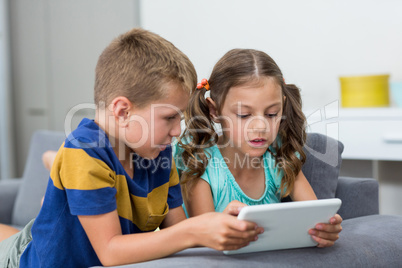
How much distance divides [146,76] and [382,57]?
2.03 metres

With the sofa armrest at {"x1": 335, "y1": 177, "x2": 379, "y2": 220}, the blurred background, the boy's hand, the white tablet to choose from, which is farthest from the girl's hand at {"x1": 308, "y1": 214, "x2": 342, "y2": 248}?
the blurred background

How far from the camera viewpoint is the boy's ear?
1.21 meters

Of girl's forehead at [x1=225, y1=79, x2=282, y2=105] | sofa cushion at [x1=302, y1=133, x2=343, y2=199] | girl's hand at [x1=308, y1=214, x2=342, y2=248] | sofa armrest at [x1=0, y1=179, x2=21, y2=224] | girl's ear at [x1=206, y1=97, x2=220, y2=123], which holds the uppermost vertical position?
girl's forehead at [x1=225, y1=79, x2=282, y2=105]

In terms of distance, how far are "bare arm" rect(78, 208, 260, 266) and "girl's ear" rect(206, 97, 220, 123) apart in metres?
0.57

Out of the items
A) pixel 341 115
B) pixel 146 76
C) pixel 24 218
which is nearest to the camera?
pixel 146 76

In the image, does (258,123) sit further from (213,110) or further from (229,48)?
(229,48)

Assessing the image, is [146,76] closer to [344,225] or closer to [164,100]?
[164,100]

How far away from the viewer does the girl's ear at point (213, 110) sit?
1618 millimetres

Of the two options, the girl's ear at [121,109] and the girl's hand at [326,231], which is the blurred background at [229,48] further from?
the girl's hand at [326,231]

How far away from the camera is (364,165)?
3021 millimetres

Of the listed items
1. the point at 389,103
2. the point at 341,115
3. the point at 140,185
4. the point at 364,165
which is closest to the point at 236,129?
the point at 140,185

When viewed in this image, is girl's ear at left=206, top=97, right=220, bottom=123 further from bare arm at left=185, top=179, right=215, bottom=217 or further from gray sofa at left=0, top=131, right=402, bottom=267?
gray sofa at left=0, top=131, right=402, bottom=267

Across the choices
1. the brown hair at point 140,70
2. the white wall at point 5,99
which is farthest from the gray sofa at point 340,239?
the white wall at point 5,99

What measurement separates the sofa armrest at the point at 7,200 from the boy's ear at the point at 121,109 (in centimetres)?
147
